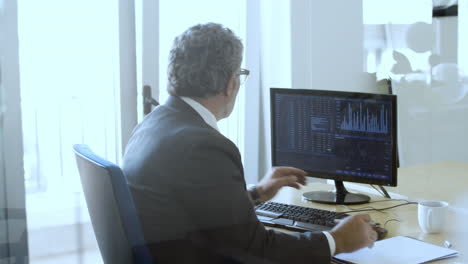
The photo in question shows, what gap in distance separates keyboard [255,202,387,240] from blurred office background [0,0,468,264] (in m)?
0.89

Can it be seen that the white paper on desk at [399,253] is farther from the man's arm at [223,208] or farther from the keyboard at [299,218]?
the man's arm at [223,208]

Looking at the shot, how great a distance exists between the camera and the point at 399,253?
1.73 meters

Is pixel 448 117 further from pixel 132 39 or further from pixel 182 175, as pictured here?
pixel 182 175

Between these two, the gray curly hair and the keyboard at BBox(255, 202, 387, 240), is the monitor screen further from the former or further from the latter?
the gray curly hair

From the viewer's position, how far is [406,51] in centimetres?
385

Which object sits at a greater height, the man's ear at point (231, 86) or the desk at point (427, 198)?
the man's ear at point (231, 86)

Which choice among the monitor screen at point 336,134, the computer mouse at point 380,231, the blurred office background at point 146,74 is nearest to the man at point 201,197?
the computer mouse at point 380,231

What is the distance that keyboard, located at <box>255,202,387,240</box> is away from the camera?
194 centimetres

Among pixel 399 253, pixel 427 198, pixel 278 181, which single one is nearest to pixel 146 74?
pixel 278 181

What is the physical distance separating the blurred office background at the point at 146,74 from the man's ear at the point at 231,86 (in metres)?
0.87

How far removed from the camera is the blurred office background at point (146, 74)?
2736 mm

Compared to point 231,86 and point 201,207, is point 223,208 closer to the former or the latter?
point 201,207

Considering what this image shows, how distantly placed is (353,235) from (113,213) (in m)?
0.65

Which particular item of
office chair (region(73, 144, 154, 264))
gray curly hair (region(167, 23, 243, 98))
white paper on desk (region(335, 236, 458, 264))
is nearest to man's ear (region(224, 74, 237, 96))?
gray curly hair (region(167, 23, 243, 98))
